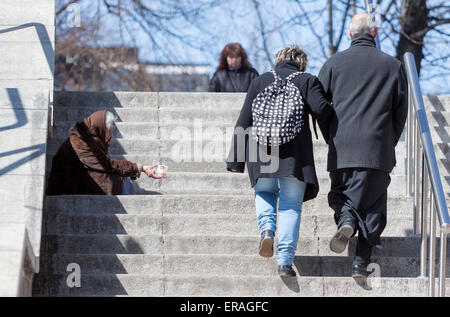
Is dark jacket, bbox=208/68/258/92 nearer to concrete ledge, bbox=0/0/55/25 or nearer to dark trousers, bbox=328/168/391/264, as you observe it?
concrete ledge, bbox=0/0/55/25

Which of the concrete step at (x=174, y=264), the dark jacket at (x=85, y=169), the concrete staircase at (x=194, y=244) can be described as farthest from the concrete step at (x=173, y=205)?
the concrete step at (x=174, y=264)

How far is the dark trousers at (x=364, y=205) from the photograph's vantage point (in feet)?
20.9

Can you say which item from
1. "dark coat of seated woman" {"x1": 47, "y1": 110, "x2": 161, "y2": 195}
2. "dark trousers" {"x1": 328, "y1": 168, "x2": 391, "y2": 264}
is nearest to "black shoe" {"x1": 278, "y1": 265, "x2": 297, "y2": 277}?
"dark trousers" {"x1": 328, "y1": 168, "x2": 391, "y2": 264}

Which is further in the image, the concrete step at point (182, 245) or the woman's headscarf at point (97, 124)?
the woman's headscarf at point (97, 124)

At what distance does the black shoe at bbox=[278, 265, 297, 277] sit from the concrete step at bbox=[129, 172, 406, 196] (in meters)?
1.92

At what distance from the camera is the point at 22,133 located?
664 cm

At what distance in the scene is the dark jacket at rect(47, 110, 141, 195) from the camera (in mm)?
7559

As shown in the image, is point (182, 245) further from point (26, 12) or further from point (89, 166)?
point (26, 12)

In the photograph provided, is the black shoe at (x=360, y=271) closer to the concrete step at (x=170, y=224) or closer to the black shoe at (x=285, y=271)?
the black shoe at (x=285, y=271)

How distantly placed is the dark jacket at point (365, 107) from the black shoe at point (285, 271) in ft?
2.56

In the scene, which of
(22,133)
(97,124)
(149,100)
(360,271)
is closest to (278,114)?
(360,271)

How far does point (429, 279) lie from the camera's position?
603cm

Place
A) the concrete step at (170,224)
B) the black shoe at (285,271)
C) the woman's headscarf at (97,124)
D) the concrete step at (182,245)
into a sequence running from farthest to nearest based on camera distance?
the woman's headscarf at (97,124), the concrete step at (170,224), the concrete step at (182,245), the black shoe at (285,271)
